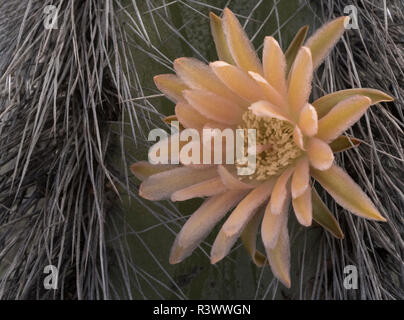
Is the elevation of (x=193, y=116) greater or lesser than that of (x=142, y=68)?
lesser

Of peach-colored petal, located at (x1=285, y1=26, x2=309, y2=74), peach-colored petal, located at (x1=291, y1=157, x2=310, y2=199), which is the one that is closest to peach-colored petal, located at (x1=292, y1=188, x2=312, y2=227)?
peach-colored petal, located at (x1=291, y1=157, x2=310, y2=199)

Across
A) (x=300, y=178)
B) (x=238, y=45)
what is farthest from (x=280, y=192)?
(x=238, y=45)

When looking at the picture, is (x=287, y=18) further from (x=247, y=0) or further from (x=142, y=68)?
(x=142, y=68)

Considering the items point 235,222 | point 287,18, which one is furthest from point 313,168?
point 287,18

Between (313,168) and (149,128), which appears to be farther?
(149,128)

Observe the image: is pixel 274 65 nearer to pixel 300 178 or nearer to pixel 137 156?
pixel 300 178
